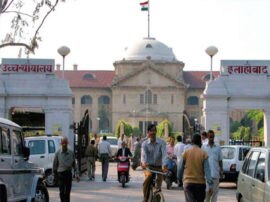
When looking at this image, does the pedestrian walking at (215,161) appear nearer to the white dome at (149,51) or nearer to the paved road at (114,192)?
the paved road at (114,192)

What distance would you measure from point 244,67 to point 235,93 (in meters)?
1.12

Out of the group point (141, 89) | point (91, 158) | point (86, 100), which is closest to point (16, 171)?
point (91, 158)

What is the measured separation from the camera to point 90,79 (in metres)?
119

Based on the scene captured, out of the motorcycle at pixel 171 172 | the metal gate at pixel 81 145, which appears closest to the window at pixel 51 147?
the metal gate at pixel 81 145

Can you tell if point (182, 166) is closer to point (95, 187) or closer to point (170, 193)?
point (170, 193)

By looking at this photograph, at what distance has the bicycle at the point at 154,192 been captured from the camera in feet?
45.8

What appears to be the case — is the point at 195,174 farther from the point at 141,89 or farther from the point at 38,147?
the point at 141,89

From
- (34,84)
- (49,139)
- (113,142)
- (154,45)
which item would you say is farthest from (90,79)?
(49,139)

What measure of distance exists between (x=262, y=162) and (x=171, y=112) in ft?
347

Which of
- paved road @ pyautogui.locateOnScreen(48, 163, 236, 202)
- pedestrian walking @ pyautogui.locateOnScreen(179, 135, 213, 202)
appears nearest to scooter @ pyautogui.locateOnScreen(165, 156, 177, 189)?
paved road @ pyautogui.locateOnScreen(48, 163, 236, 202)

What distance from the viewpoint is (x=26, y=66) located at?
2980cm

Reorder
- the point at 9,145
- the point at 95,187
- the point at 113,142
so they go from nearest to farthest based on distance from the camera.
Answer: the point at 9,145
the point at 95,187
the point at 113,142

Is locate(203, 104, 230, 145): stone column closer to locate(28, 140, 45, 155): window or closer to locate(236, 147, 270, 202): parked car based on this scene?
locate(28, 140, 45, 155): window

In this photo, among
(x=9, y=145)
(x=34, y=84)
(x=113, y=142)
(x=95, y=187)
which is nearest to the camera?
(x=9, y=145)
